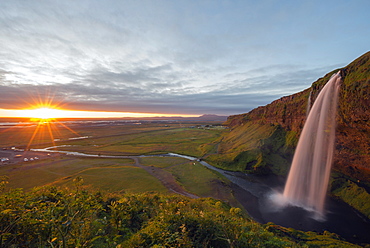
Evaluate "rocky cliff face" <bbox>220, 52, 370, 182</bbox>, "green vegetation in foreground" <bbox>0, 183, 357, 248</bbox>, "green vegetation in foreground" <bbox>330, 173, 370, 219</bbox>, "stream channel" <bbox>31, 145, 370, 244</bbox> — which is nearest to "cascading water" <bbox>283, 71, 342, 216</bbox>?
"green vegetation in foreground" <bbox>330, 173, 370, 219</bbox>

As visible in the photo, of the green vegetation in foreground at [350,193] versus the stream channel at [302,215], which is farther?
the green vegetation in foreground at [350,193]

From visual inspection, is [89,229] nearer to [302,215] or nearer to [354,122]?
[302,215]

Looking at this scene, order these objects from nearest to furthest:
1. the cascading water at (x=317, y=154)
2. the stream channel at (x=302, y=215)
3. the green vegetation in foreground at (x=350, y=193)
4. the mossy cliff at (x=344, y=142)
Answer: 1. the stream channel at (x=302, y=215)
2. the green vegetation in foreground at (x=350, y=193)
3. the mossy cliff at (x=344, y=142)
4. the cascading water at (x=317, y=154)

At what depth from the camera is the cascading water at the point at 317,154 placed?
112 feet

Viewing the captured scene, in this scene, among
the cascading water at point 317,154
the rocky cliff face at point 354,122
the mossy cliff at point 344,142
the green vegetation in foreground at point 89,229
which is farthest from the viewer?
the cascading water at point 317,154

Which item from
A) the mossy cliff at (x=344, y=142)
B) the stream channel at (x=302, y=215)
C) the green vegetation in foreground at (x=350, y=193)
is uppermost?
the mossy cliff at (x=344, y=142)

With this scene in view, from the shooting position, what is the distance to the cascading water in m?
34.2

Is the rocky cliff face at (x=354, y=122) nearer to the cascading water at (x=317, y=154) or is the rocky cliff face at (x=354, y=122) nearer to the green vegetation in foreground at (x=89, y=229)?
the cascading water at (x=317, y=154)

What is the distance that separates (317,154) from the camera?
38312 millimetres

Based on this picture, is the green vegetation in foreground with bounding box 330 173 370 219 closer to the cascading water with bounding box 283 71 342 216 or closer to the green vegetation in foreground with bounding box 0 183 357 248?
the cascading water with bounding box 283 71 342 216

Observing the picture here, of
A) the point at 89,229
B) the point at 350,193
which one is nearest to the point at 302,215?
the point at 350,193

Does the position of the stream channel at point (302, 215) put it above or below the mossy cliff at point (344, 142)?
below

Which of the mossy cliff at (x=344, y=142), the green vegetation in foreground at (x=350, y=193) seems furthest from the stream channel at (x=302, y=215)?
the mossy cliff at (x=344, y=142)

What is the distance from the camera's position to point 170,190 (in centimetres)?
3616
